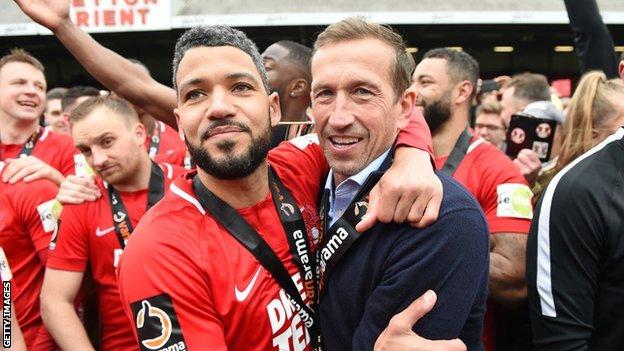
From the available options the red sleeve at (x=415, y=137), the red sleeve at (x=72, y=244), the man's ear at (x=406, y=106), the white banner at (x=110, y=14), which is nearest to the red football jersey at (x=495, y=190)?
the red sleeve at (x=415, y=137)

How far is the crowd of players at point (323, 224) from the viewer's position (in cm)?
171

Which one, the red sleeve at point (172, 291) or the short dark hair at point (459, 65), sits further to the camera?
the short dark hair at point (459, 65)

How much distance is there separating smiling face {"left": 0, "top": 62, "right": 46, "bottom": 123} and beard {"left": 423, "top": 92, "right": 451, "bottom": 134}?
9.19ft

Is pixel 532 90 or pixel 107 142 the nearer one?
pixel 107 142

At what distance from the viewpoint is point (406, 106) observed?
2.10 m

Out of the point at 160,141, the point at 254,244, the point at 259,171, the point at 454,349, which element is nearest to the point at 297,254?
the point at 254,244

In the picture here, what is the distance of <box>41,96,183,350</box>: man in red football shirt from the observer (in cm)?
290

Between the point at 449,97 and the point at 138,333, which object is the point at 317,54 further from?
the point at 449,97

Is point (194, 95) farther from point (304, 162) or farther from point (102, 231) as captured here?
point (102, 231)

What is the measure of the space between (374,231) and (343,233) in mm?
95

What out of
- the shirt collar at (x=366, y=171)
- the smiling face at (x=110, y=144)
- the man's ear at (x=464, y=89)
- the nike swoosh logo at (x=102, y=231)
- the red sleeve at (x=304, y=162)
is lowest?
the nike swoosh logo at (x=102, y=231)

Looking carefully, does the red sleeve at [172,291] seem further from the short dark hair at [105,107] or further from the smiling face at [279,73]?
the smiling face at [279,73]

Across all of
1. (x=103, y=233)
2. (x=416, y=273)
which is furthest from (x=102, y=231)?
(x=416, y=273)

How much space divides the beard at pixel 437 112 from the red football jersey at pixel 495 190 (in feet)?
1.25
